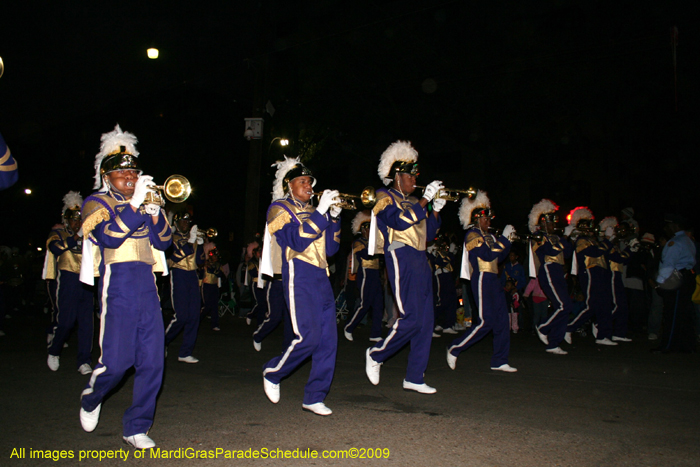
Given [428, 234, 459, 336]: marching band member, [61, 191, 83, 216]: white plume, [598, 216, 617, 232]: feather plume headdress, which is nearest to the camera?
[61, 191, 83, 216]: white plume

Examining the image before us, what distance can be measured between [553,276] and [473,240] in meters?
2.19

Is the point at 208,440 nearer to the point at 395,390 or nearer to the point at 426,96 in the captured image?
the point at 395,390

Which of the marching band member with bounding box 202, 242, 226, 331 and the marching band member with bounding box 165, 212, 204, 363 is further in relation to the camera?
the marching band member with bounding box 202, 242, 226, 331

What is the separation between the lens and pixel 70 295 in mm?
7160

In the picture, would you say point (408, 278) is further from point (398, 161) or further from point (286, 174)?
point (286, 174)

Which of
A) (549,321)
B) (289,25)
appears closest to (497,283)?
(549,321)

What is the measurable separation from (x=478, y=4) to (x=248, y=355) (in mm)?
15966

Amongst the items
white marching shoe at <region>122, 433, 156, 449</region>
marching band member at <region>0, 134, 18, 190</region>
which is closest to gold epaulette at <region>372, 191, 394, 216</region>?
white marching shoe at <region>122, 433, 156, 449</region>

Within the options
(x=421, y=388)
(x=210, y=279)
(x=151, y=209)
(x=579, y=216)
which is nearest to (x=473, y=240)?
(x=421, y=388)

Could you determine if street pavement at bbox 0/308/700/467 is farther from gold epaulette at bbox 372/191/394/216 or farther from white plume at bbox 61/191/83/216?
white plume at bbox 61/191/83/216

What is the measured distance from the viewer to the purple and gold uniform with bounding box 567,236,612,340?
372 inches

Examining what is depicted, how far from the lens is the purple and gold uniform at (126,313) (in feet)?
13.2

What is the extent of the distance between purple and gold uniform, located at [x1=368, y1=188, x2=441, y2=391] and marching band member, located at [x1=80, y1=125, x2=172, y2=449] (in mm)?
2474

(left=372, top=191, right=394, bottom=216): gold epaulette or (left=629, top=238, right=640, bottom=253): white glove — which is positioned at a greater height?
(left=372, top=191, right=394, bottom=216): gold epaulette
